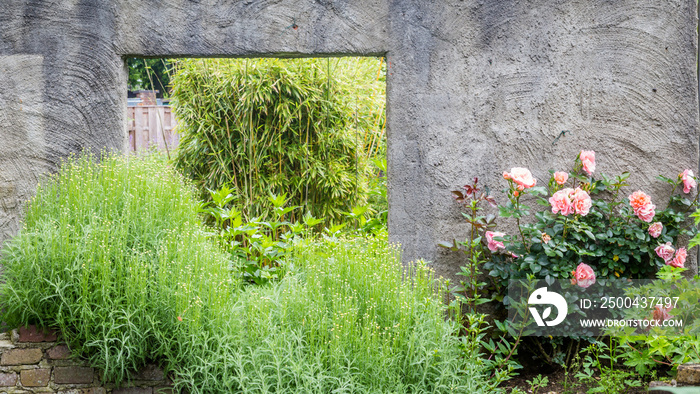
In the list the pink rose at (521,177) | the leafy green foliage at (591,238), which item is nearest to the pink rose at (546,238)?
the leafy green foliage at (591,238)

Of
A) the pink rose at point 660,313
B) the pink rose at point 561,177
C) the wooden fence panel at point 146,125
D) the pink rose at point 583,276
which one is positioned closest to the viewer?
the pink rose at point 660,313

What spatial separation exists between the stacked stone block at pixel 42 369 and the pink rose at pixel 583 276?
7.27 ft

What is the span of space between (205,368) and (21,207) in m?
1.61

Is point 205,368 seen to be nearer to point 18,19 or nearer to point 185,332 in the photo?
point 185,332

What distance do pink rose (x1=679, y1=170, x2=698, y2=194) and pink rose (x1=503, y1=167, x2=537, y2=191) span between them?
844 millimetres

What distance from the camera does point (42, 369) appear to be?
2.35m

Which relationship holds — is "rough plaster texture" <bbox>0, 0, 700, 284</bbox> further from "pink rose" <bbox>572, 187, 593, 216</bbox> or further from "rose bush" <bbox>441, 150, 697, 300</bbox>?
"pink rose" <bbox>572, 187, 593, 216</bbox>

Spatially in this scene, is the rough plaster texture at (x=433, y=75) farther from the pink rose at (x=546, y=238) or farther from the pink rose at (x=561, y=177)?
the pink rose at (x=546, y=238)

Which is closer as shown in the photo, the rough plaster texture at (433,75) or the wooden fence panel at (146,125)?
the rough plaster texture at (433,75)

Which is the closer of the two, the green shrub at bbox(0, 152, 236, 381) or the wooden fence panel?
the green shrub at bbox(0, 152, 236, 381)

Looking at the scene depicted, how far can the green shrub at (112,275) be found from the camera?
7.28 feet

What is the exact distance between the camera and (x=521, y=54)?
2.92 m

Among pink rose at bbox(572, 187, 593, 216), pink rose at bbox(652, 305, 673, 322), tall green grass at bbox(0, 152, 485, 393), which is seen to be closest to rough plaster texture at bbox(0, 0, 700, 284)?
pink rose at bbox(572, 187, 593, 216)

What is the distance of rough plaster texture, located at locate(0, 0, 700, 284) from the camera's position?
2873mm
